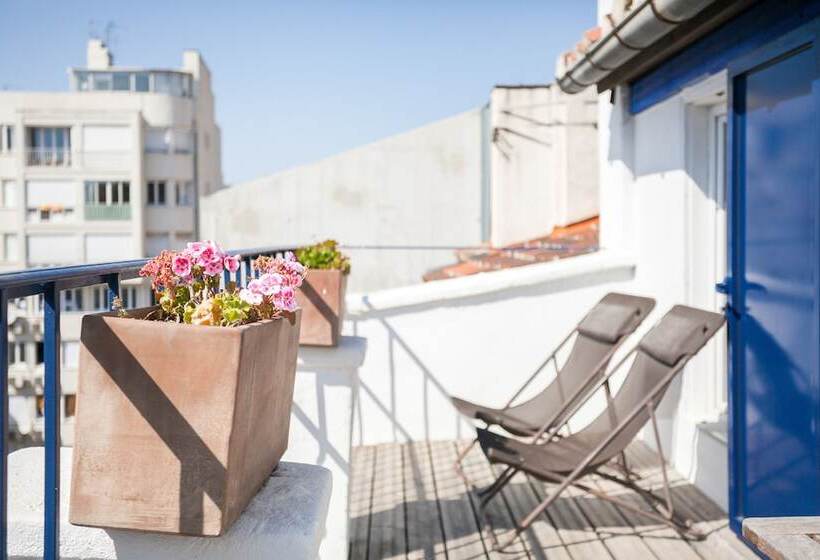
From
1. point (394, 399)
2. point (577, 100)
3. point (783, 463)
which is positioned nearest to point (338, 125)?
point (577, 100)

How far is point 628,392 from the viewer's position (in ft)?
13.9

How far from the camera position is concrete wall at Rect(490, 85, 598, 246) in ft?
42.8

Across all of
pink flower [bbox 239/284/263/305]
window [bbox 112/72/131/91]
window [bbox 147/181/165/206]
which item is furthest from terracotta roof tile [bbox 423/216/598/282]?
window [bbox 112/72/131/91]

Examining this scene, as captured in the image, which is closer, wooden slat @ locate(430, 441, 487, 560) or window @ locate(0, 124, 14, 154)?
wooden slat @ locate(430, 441, 487, 560)

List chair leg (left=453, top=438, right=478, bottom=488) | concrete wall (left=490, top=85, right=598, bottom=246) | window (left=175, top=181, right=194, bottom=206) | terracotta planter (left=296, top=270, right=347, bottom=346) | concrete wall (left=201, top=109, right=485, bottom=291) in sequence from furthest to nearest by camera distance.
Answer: window (left=175, top=181, right=194, bottom=206) < concrete wall (left=201, top=109, right=485, bottom=291) < concrete wall (left=490, top=85, right=598, bottom=246) < chair leg (left=453, top=438, right=478, bottom=488) < terracotta planter (left=296, top=270, right=347, bottom=346)

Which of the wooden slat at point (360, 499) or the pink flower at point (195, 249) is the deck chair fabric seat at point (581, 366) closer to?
the wooden slat at point (360, 499)

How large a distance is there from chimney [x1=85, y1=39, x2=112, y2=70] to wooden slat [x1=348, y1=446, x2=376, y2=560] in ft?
171

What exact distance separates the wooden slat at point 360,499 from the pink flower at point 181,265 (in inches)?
73.8

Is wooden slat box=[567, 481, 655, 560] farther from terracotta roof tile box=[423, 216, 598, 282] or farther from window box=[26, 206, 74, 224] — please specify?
window box=[26, 206, 74, 224]

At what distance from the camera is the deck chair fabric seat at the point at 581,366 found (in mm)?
4441

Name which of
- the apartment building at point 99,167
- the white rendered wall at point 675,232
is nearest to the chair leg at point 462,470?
the white rendered wall at point 675,232

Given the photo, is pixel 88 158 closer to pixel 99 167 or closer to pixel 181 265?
pixel 99 167

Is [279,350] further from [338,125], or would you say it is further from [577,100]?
[338,125]

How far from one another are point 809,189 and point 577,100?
35.4ft
